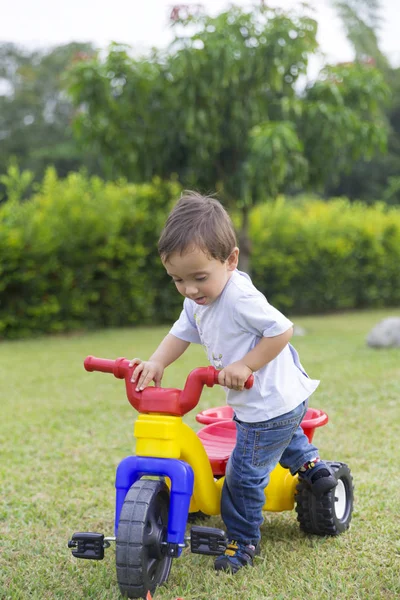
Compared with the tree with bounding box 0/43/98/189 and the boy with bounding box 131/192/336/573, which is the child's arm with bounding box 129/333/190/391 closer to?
the boy with bounding box 131/192/336/573

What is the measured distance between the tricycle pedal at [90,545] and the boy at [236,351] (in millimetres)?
396

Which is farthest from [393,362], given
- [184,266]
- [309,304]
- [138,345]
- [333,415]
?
[309,304]

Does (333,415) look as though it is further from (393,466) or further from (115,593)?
(115,593)

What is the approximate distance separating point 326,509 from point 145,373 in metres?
0.84

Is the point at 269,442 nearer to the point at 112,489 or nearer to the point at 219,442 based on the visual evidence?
the point at 219,442

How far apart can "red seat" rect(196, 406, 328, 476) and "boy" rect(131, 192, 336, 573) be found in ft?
0.53

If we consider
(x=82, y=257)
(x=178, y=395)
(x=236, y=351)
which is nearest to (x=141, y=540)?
(x=178, y=395)

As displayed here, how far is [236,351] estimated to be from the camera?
221 cm

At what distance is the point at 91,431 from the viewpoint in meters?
4.24

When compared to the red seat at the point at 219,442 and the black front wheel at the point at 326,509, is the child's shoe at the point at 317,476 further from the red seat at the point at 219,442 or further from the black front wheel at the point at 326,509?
the red seat at the point at 219,442

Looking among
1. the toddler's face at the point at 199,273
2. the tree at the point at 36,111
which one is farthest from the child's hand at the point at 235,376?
the tree at the point at 36,111

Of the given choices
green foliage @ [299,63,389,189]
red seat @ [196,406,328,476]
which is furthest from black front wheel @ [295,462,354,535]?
green foliage @ [299,63,389,189]

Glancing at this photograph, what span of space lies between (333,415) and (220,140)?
15.9ft

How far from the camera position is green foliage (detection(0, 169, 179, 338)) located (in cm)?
912
